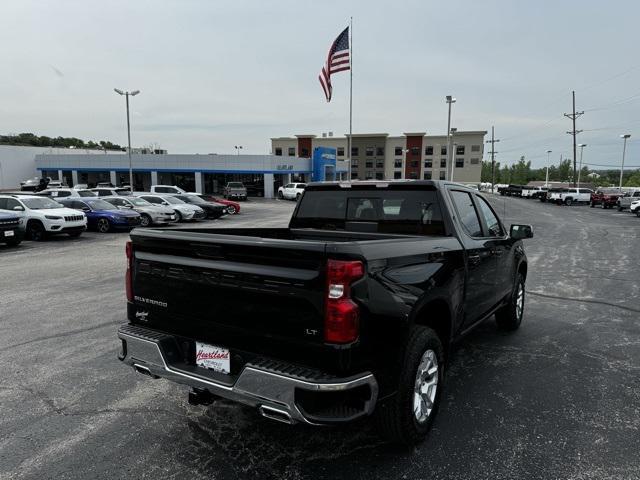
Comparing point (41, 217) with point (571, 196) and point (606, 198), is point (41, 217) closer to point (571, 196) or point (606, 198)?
point (606, 198)

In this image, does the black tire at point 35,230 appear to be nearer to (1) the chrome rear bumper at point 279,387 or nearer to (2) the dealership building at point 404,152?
(1) the chrome rear bumper at point 279,387

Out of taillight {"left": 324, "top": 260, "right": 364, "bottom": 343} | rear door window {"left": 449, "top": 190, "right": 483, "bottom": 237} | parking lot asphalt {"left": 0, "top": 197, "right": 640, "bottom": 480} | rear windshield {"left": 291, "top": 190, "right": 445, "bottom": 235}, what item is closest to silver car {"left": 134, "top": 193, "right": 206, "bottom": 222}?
parking lot asphalt {"left": 0, "top": 197, "right": 640, "bottom": 480}

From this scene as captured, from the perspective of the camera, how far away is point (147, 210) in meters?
21.4

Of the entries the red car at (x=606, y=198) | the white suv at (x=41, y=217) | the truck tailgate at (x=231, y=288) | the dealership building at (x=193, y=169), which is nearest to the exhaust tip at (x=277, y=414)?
the truck tailgate at (x=231, y=288)

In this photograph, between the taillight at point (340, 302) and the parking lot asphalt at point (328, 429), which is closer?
the taillight at point (340, 302)

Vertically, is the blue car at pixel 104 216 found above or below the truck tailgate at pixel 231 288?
below

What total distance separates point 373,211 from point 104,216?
56.7ft

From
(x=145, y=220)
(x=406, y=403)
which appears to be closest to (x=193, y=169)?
(x=145, y=220)

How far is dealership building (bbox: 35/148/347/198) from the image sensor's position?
2130 inches

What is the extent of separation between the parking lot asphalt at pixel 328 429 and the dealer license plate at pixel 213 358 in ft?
2.13

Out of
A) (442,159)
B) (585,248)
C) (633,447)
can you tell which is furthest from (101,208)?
(442,159)

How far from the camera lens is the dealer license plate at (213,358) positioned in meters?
2.87

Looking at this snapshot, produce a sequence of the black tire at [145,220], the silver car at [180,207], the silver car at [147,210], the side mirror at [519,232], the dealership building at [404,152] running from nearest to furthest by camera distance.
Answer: the side mirror at [519,232], the black tire at [145,220], the silver car at [147,210], the silver car at [180,207], the dealership building at [404,152]

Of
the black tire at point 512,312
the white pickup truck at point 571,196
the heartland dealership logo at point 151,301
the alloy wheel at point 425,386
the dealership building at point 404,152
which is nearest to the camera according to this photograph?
the alloy wheel at point 425,386
